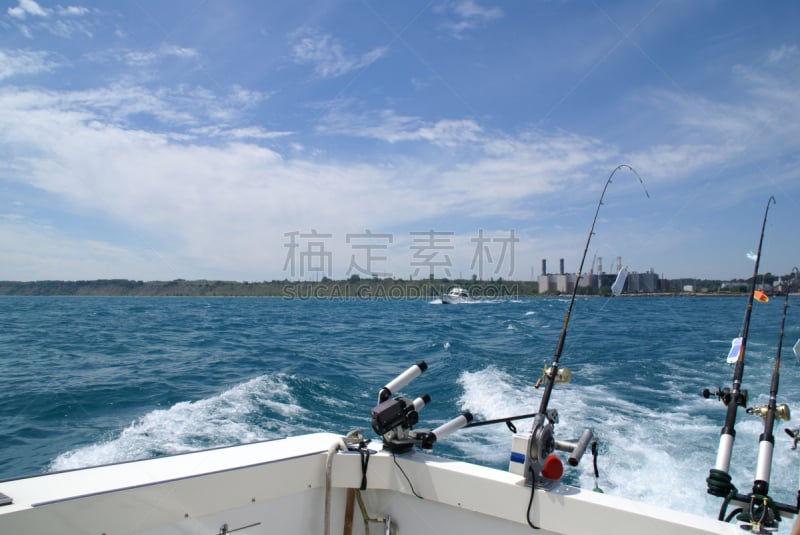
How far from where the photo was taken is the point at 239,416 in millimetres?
6941

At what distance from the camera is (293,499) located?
7.88ft

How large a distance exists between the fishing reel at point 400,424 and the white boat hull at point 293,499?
0.24 ft

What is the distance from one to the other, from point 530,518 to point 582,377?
29.3 ft

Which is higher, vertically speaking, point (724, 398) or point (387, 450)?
point (724, 398)

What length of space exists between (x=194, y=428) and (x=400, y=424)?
479 centimetres

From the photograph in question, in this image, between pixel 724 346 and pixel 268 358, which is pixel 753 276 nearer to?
pixel 268 358

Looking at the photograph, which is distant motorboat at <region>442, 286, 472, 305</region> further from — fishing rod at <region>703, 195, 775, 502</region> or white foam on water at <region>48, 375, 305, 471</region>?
fishing rod at <region>703, 195, 775, 502</region>

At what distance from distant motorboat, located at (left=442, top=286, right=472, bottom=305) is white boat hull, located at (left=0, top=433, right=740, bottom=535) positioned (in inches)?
2126

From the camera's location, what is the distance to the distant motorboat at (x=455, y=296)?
56344 millimetres

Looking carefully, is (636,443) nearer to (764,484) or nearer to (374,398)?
(374,398)

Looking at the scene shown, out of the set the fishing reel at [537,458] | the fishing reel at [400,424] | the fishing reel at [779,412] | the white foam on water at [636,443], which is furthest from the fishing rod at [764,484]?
the white foam on water at [636,443]

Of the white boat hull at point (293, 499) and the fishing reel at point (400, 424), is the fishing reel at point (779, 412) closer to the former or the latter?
the white boat hull at point (293, 499)

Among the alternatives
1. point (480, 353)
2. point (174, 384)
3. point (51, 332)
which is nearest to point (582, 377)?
point (480, 353)

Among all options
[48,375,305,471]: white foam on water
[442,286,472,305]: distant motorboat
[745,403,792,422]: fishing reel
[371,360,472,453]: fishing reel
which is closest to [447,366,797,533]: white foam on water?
[745,403,792,422]: fishing reel
